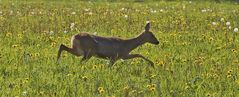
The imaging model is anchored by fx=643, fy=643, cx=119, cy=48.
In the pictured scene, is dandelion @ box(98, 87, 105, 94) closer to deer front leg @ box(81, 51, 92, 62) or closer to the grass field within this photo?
the grass field

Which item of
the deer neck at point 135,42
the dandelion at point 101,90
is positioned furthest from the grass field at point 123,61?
the deer neck at point 135,42

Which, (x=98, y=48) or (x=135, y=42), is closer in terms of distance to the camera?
(x=98, y=48)

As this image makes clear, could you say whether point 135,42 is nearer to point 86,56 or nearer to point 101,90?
point 86,56

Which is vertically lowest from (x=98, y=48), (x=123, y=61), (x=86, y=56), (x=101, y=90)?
(x=123, y=61)

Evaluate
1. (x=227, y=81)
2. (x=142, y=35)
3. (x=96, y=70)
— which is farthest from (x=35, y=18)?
(x=227, y=81)

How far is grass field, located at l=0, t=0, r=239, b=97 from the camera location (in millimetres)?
9688

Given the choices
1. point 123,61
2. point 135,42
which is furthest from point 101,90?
point 135,42

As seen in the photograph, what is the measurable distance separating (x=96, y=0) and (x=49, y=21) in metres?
12.6

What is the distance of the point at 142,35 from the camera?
1347cm

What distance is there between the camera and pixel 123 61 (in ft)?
41.7

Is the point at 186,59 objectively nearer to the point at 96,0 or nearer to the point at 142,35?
the point at 142,35

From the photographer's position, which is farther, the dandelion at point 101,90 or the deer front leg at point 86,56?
the deer front leg at point 86,56

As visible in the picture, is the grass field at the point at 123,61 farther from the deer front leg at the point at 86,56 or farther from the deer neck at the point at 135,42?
the deer neck at the point at 135,42

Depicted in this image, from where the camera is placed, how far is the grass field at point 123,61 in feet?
31.8
